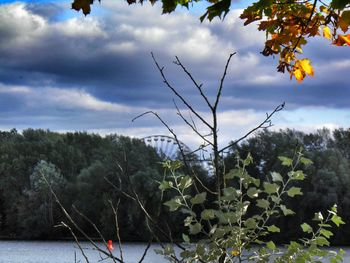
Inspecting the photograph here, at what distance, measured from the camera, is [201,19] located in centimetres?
181

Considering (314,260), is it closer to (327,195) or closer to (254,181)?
(254,181)

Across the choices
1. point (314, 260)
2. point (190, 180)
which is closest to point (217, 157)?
point (190, 180)

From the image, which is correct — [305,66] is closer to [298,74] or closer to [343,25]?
[298,74]

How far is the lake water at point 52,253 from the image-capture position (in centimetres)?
3349

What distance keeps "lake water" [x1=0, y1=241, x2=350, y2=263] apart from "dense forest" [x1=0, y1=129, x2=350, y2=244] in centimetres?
126

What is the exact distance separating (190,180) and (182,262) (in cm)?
30

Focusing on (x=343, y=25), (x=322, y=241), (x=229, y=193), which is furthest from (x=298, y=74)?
(x=322, y=241)

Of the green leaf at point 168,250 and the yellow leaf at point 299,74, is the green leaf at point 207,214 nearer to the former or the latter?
the green leaf at point 168,250

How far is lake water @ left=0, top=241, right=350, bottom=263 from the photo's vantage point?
3349cm

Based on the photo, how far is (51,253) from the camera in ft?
125

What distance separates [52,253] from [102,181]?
6250 millimetres

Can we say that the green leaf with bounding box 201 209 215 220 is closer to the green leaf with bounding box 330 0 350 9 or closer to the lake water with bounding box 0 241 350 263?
the green leaf with bounding box 330 0 350 9

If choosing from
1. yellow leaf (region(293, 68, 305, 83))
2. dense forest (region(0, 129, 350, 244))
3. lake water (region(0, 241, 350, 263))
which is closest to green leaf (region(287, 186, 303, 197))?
yellow leaf (region(293, 68, 305, 83))

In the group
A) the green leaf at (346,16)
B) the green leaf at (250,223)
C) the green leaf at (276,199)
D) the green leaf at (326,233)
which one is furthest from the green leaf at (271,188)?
the green leaf at (346,16)
